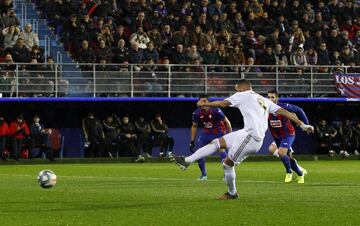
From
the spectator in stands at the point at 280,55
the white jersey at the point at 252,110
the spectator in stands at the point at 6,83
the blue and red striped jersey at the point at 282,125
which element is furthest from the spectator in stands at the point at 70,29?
the white jersey at the point at 252,110

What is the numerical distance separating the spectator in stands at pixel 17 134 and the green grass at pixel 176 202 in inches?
500

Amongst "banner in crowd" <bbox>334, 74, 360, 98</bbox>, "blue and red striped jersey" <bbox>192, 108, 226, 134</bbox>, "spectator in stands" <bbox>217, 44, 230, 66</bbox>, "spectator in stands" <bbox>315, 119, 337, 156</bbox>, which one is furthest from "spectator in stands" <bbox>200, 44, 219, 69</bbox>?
"blue and red striped jersey" <bbox>192, 108, 226, 134</bbox>

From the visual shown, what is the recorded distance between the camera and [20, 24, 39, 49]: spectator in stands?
38188 millimetres

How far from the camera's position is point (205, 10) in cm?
4250

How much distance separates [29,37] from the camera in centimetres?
3838

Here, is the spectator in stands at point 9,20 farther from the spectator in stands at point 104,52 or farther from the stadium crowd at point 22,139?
the stadium crowd at point 22,139

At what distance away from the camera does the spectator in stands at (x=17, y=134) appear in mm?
38469

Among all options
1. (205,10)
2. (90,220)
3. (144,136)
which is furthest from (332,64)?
(90,220)

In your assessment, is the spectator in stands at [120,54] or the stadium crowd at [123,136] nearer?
the spectator in stands at [120,54]

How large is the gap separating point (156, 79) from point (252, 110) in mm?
21862

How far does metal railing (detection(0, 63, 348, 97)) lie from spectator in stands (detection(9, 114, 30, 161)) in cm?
105

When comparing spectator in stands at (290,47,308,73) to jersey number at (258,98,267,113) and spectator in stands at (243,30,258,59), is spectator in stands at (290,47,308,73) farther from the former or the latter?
jersey number at (258,98,267,113)

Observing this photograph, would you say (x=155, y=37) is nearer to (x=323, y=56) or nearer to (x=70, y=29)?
(x=70, y=29)

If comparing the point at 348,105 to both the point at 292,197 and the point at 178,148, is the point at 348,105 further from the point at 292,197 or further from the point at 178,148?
the point at 292,197
